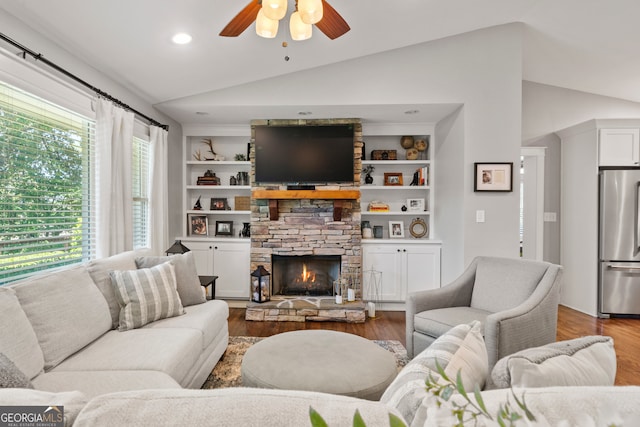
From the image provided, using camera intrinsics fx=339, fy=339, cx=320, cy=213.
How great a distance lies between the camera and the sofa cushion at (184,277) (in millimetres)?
2695

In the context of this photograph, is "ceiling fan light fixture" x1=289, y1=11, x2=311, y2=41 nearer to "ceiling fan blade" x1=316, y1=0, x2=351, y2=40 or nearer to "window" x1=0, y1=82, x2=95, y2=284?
"ceiling fan blade" x1=316, y1=0, x2=351, y2=40

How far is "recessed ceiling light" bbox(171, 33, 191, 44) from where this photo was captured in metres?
2.61

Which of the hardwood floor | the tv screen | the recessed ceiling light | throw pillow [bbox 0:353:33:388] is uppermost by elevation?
the recessed ceiling light

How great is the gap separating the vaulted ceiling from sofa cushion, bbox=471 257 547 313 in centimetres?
222

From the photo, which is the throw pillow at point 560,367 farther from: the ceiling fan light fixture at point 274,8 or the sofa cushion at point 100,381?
the ceiling fan light fixture at point 274,8

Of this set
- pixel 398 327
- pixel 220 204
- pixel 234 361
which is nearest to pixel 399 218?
pixel 398 327

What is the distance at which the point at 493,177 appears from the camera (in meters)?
3.52

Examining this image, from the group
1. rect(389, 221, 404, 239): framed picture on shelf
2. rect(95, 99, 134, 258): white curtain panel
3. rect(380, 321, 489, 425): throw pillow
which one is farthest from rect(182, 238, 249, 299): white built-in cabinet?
rect(380, 321, 489, 425): throw pillow

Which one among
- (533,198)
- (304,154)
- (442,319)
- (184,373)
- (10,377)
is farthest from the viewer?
(533,198)

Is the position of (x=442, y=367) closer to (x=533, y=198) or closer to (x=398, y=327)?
(x=398, y=327)

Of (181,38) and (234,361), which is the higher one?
(181,38)

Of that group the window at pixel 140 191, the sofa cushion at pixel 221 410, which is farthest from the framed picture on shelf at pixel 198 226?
the sofa cushion at pixel 221 410

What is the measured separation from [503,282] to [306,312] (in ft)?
6.87

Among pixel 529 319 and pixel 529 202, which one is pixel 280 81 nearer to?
pixel 529 319
